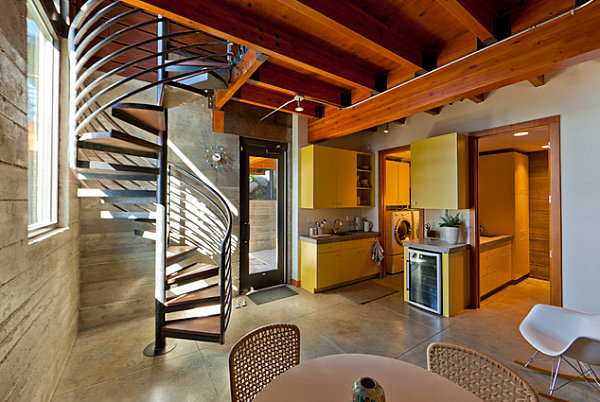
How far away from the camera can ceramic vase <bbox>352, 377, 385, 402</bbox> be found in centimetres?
82

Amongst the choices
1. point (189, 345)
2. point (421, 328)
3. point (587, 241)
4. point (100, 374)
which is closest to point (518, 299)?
point (587, 241)

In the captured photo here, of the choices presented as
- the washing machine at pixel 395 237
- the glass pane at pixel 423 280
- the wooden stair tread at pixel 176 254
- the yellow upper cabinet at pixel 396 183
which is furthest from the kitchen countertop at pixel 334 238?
the wooden stair tread at pixel 176 254

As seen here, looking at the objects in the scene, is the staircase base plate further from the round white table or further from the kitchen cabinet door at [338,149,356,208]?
the kitchen cabinet door at [338,149,356,208]

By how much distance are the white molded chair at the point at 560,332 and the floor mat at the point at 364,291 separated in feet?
6.41

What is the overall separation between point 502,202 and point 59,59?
6805mm

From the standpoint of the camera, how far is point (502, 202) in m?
4.71

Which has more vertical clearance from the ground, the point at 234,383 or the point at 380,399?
the point at 380,399

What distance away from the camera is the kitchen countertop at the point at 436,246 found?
336 cm

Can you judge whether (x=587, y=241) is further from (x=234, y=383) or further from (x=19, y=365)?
(x=19, y=365)

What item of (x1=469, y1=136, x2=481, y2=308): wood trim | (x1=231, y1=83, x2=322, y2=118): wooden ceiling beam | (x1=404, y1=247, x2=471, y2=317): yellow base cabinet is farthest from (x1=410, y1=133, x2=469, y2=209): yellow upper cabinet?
(x1=231, y1=83, x2=322, y2=118): wooden ceiling beam

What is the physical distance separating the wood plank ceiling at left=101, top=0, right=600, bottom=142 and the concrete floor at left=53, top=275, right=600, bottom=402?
2724 millimetres

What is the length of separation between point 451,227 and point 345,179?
191cm

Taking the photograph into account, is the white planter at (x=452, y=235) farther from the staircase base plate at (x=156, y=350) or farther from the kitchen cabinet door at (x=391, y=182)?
the staircase base plate at (x=156, y=350)

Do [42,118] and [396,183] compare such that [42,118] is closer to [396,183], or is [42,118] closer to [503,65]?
[503,65]
